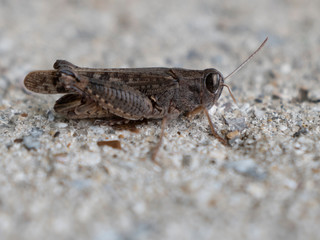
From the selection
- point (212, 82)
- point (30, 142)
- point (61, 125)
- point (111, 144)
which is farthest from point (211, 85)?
point (30, 142)

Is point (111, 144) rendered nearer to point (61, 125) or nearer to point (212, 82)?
point (61, 125)

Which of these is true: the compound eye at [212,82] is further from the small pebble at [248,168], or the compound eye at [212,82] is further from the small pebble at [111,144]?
the small pebble at [111,144]

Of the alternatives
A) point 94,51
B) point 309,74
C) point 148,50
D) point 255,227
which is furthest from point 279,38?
point 255,227

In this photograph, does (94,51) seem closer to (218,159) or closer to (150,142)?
(150,142)

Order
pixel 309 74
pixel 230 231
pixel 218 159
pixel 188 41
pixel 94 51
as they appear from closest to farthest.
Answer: pixel 230 231, pixel 218 159, pixel 309 74, pixel 94 51, pixel 188 41

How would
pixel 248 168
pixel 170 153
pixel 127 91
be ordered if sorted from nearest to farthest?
pixel 248 168, pixel 170 153, pixel 127 91

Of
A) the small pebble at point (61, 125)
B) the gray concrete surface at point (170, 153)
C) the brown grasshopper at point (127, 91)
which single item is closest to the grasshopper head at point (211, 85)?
the brown grasshopper at point (127, 91)

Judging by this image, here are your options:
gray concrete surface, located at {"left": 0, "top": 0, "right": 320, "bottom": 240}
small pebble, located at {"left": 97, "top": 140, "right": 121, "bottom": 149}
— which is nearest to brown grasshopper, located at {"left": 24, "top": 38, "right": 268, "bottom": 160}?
gray concrete surface, located at {"left": 0, "top": 0, "right": 320, "bottom": 240}
